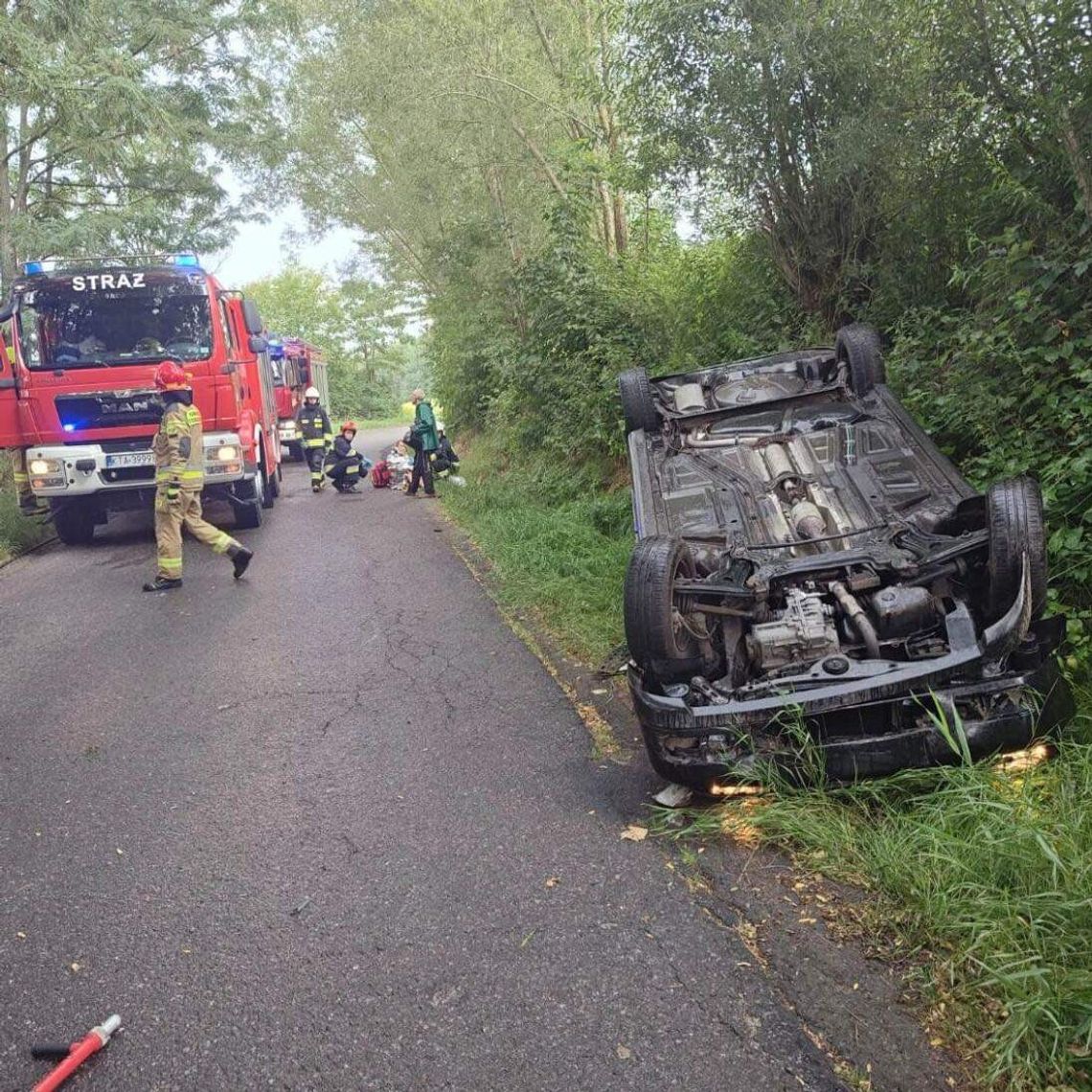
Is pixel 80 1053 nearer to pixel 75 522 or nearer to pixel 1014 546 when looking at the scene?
pixel 1014 546

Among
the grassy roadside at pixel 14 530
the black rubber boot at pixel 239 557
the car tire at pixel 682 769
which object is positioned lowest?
the car tire at pixel 682 769

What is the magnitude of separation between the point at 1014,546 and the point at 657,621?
1381 millimetres

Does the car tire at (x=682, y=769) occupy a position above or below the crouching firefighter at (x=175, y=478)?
below

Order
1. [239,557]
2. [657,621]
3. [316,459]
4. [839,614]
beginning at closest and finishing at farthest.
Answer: [657,621]
[839,614]
[239,557]
[316,459]

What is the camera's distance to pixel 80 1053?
2.35 meters

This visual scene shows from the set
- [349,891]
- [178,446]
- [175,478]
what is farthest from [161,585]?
[349,891]

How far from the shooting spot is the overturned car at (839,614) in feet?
10.3

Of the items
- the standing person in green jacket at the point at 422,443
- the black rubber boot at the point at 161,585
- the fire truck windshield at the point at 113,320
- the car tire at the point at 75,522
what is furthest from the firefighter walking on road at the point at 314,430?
the black rubber boot at the point at 161,585

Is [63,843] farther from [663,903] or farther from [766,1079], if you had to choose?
[766,1079]

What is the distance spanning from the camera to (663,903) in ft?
9.45

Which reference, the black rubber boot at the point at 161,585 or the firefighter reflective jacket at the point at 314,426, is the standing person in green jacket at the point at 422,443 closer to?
the firefighter reflective jacket at the point at 314,426

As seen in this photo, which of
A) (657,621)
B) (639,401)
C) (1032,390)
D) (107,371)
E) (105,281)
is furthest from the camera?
(105,281)

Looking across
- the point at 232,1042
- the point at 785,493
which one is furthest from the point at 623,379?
the point at 232,1042

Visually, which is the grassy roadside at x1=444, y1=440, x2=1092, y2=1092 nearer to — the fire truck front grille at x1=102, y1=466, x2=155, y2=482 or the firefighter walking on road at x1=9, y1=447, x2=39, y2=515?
the fire truck front grille at x1=102, y1=466, x2=155, y2=482
